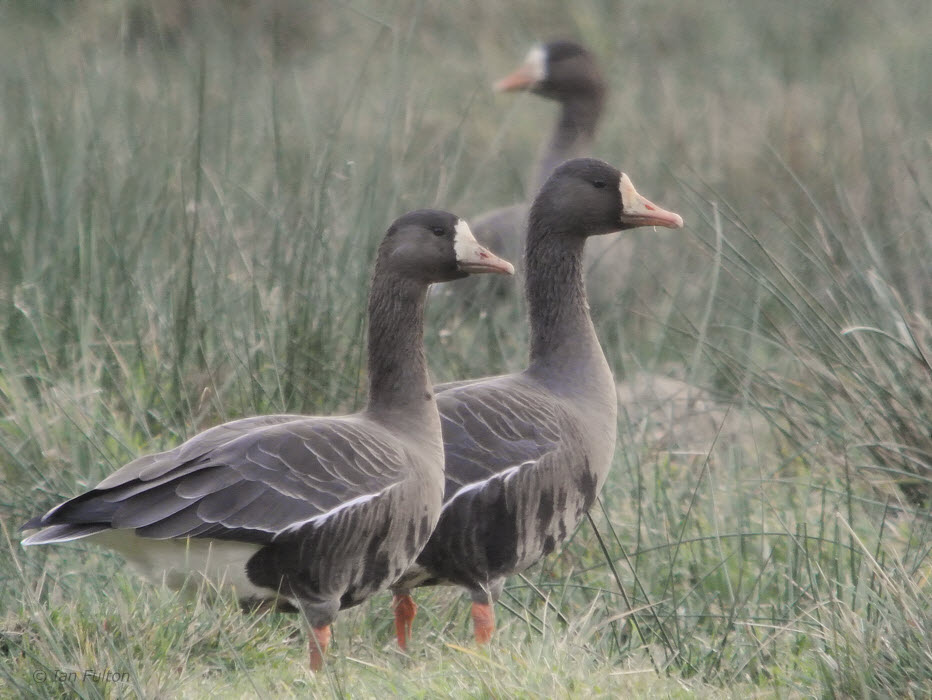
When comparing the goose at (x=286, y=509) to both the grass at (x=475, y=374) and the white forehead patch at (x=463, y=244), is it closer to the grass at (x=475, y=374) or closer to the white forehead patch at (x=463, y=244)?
the grass at (x=475, y=374)

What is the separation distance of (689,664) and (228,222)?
280 centimetres

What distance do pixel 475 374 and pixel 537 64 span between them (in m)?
3.72

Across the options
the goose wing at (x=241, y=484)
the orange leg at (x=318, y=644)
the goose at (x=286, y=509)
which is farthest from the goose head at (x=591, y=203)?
the orange leg at (x=318, y=644)

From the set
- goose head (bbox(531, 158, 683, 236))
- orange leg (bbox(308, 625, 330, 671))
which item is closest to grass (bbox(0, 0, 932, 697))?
orange leg (bbox(308, 625, 330, 671))

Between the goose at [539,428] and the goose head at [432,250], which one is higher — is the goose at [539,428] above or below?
below

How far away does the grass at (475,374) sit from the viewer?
384 cm

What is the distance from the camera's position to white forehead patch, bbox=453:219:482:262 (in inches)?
191

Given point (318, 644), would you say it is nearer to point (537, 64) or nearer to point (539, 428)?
point (539, 428)

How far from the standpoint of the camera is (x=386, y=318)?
4.84 meters

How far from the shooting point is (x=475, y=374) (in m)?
6.61

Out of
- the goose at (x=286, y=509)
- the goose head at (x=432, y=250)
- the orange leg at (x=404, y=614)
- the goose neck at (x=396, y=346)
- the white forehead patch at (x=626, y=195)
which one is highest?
the white forehead patch at (x=626, y=195)

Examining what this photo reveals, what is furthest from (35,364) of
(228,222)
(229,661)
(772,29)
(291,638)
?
(772,29)

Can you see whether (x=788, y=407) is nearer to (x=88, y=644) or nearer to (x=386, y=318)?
(x=386, y=318)

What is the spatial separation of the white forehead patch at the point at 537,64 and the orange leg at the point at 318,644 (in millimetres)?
5944
